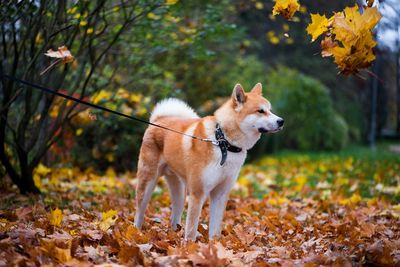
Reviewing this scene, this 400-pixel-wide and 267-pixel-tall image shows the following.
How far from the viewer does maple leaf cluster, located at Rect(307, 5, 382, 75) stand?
338 cm

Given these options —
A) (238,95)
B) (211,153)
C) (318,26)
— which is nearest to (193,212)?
(211,153)

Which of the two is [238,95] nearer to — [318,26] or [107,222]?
[318,26]

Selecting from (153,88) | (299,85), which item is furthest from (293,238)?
(299,85)

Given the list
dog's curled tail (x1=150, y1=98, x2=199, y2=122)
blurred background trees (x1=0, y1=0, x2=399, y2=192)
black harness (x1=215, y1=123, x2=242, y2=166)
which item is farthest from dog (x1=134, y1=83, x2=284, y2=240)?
blurred background trees (x1=0, y1=0, x2=399, y2=192)

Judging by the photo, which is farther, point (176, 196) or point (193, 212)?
point (176, 196)

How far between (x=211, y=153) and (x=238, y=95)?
0.57 metres

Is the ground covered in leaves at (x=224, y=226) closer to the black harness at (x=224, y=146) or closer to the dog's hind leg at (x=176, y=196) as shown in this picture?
the dog's hind leg at (x=176, y=196)

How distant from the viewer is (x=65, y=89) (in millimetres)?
8328

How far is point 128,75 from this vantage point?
9.08 meters

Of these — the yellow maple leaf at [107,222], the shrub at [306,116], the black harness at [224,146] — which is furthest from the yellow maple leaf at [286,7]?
the shrub at [306,116]

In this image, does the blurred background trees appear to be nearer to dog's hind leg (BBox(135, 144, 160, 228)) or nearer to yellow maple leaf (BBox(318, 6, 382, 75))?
yellow maple leaf (BBox(318, 6, 382, 75))

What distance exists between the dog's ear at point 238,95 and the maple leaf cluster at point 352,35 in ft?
2.95

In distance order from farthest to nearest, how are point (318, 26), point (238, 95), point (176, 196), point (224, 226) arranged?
point (224, 226)
point (176, 196)
point (238, 95)
point (318, 26)

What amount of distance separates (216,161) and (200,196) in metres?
0.34
